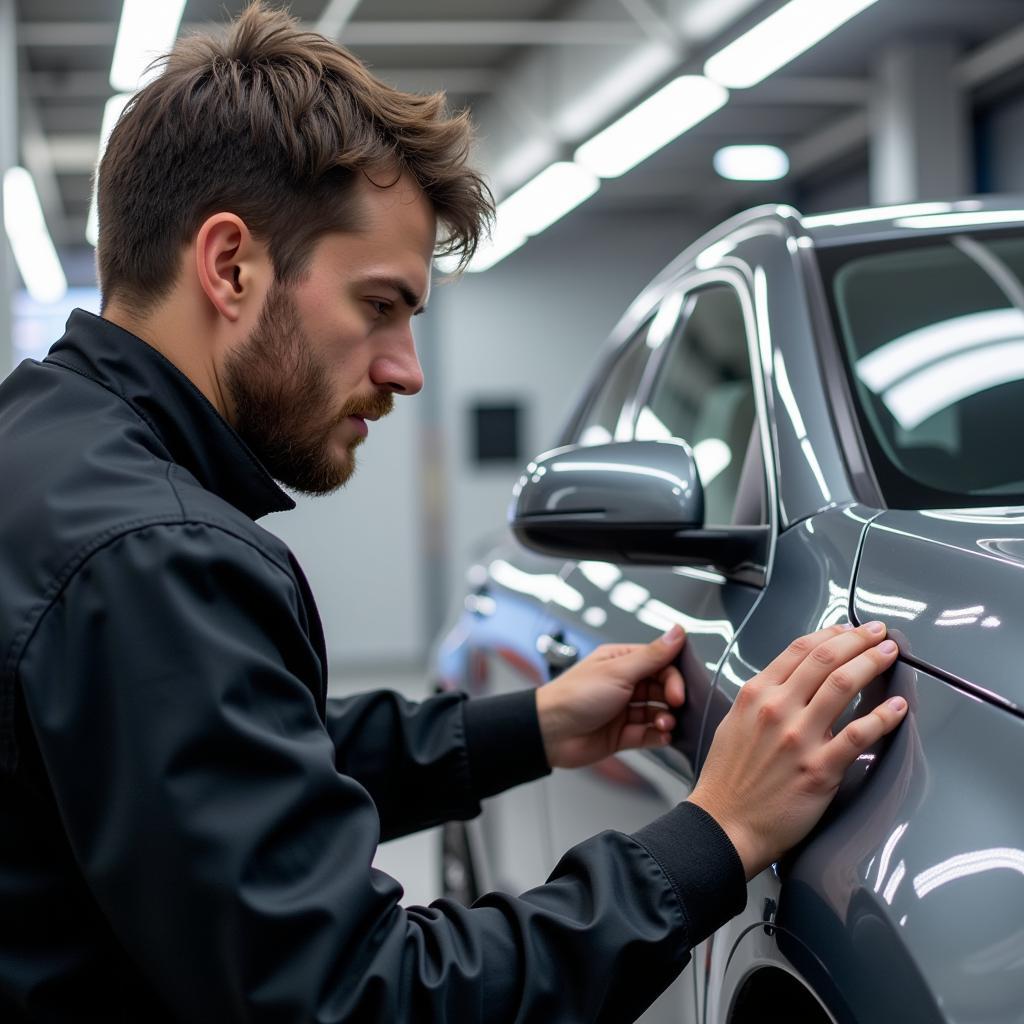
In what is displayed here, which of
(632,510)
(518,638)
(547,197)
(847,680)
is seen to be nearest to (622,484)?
(632,510)

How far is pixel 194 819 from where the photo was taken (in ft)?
3.17

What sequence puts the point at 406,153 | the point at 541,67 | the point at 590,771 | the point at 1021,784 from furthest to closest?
the point at 541,67 < the point at 590,771 < the point at 406,153 < the point at 1021,784

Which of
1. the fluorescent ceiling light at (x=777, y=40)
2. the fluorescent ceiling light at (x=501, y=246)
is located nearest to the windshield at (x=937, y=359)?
the fluorescent ceiling light at (x=777, y=40)

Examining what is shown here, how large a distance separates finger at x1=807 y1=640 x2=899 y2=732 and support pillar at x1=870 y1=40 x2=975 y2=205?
7.19 meters

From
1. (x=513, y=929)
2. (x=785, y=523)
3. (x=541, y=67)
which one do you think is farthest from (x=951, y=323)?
(x=541, y=67)

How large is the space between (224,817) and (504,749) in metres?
0.85

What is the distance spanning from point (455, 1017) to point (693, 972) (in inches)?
14.9

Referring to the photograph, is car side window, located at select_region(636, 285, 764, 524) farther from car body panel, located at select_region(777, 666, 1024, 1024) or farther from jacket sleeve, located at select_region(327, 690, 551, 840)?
car body panel, located at select_region(777, 666, 1024, 1024)

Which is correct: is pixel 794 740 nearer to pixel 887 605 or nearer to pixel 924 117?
pixel 887 605

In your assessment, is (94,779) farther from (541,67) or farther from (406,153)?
(541,67)

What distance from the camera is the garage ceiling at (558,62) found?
6.73 metres

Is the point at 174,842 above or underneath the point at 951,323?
underneath

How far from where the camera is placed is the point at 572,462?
1673mm

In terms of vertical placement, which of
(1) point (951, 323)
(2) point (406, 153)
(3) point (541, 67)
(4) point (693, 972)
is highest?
(3) point (541, 67)
